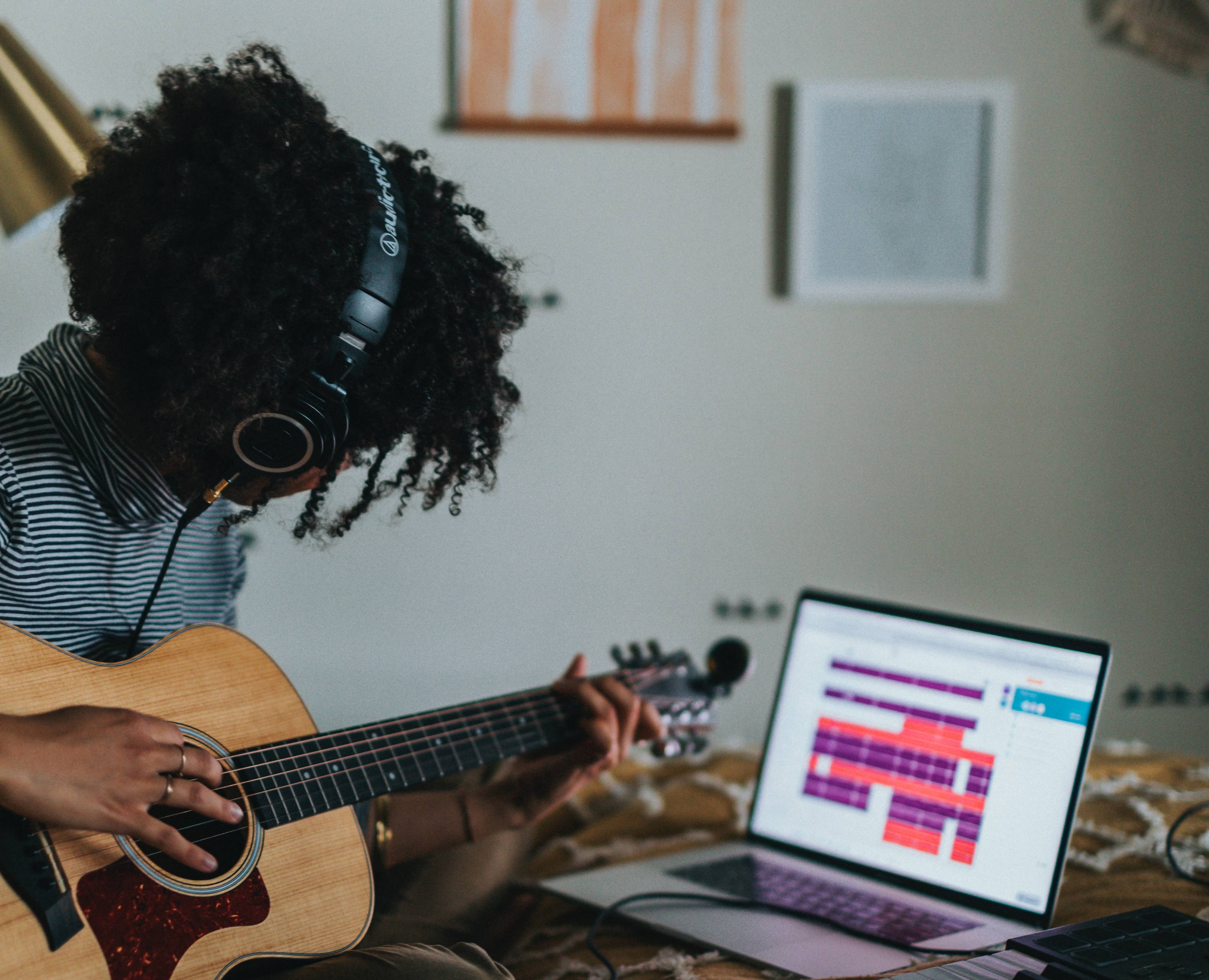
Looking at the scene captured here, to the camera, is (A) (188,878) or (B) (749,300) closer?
(A) (188,878)

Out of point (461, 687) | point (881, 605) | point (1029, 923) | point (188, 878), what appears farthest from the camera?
point (461, 687)

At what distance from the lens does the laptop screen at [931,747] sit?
3.07 feet

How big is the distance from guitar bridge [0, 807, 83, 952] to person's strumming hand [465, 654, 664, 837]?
1.63 feet

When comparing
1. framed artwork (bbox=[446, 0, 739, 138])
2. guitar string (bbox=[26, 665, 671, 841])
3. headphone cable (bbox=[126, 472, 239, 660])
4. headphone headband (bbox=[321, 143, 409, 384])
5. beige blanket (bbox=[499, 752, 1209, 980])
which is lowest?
beige blanket (bbox=[499, 752, 1209, 980])

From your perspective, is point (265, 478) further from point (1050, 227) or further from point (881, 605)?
point (1050, 227)

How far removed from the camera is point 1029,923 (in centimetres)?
92

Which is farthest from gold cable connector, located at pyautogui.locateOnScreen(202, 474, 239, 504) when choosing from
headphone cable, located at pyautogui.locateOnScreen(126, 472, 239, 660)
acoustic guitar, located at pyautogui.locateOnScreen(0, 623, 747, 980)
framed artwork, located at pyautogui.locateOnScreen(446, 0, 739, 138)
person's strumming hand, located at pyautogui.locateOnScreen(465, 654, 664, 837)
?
framed artwork, located at pyautogui.locateOnScreen(446, 0, 739, 138)

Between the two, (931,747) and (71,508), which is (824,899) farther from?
(71,508)

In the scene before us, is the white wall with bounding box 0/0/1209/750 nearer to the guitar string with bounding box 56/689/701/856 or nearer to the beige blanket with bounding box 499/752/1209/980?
the beige blanket with bounding box 499/752/1209/980

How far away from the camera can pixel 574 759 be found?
1093mm

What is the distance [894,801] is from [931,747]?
0.07 meters

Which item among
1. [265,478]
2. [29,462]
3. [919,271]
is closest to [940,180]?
[919,271]

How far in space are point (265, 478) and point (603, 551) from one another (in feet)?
2.84

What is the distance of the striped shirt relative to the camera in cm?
83
